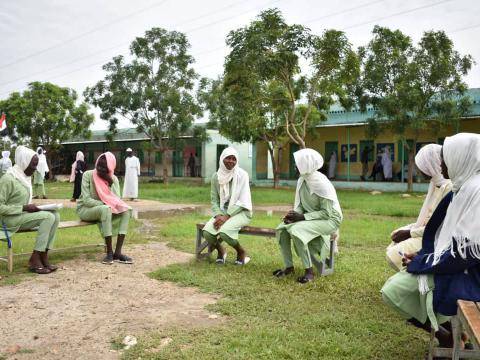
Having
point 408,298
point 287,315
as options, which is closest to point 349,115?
point 287,315

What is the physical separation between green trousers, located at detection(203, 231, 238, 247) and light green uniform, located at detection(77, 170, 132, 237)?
1.19 m

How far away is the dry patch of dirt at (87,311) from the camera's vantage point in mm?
3609

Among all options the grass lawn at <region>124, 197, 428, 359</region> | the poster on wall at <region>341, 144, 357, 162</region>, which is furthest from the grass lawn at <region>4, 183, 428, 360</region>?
the poster on wall at <region>341, 144, 357, 162</region>

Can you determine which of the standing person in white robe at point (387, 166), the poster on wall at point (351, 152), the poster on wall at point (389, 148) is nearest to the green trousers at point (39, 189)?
the poster on wall at point (351, 152)

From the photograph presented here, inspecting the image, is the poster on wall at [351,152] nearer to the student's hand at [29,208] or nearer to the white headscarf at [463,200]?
the student's hand at [29,208]

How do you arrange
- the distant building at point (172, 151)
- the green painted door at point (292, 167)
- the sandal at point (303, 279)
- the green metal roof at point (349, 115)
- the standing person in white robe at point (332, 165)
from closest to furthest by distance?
the sandal at point (303, 279) < the green metal roof at point (349, 115) < the standing person in white robe at point (332, 165) < the green painted door at point (292, 167) < the distant building at point (172, 151)

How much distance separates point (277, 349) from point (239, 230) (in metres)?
2.92

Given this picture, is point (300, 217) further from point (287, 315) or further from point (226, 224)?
point (287, 315)

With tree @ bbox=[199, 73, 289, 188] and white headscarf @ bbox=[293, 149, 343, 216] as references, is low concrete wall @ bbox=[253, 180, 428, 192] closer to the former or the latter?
tree @ bbox=[199, 73, 289, 188]

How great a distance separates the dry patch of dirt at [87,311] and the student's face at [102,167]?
1.34 metres

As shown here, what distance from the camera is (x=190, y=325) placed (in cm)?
404

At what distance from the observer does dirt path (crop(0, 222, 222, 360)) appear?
3609 mm

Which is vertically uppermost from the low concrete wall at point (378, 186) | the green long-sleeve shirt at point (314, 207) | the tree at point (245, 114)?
the tree at point (245, 114)

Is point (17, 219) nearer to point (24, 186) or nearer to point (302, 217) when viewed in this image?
point (24, 186)
